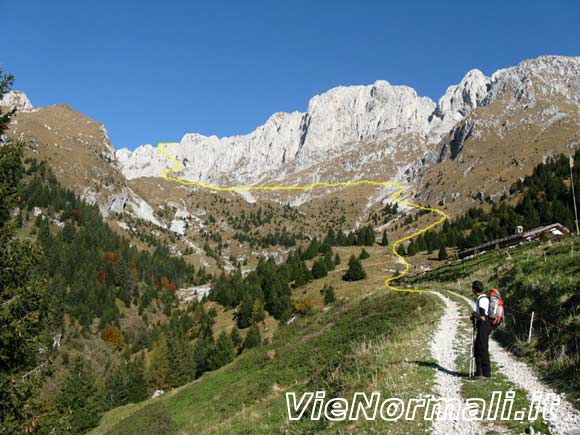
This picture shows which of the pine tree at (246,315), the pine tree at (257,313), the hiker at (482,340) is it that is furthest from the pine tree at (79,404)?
the hiker at (482,340)

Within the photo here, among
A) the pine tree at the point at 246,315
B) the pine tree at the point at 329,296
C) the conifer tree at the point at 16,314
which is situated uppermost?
the conifer tree at the point at 16,314

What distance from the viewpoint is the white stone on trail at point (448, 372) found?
35.1 ft

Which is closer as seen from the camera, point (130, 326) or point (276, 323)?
point (276, 323)

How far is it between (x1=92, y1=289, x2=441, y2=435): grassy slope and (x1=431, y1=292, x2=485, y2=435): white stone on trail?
418mm

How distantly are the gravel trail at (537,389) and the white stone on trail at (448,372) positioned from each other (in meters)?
1.68

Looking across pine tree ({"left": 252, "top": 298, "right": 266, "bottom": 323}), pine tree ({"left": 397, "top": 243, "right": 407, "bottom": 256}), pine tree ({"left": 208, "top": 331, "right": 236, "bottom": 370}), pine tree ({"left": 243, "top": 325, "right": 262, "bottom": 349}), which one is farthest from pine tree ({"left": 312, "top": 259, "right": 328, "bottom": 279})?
pine tree ({"left": 208, "top": 331, "right": 236, "bottom": 370})

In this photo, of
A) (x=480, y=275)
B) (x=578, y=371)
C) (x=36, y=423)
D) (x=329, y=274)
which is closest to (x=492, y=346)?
(x=578, y=371)

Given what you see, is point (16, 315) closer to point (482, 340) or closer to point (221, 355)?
point (482, 340)

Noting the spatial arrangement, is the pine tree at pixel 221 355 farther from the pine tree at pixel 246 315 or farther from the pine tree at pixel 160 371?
the pine tree at pixel 246 315

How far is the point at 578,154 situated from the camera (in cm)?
15912

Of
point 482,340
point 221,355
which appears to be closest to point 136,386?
point 221,355

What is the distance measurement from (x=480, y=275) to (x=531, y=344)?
27.2 metres

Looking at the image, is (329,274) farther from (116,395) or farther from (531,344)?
(531,344)

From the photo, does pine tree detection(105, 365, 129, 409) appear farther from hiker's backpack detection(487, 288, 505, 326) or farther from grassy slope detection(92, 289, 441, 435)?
hiker's backpack detection(487, 288, 505, 326)
